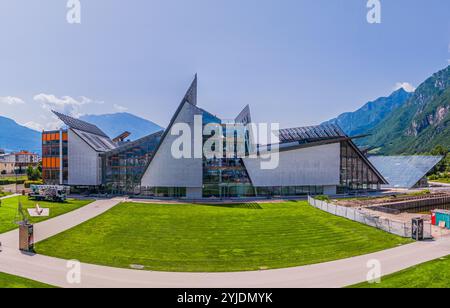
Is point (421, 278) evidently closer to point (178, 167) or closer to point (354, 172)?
point (178, 167)

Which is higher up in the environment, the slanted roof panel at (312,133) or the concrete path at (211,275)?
the slanted roof panel at (312,133)

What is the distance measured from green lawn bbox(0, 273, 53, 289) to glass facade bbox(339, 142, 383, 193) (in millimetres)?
53521

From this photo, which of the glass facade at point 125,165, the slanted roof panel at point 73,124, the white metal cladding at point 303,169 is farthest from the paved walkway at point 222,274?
the slanted roof panel at point 73,124

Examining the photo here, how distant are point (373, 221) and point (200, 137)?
2993 centimetres

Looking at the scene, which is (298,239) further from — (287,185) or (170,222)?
(287,185)

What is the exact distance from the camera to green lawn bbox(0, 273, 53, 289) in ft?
44.5

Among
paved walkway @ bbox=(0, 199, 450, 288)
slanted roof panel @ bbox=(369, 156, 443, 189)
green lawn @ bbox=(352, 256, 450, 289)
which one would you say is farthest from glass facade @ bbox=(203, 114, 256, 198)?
slanted roof panel @ bbox=(369, 156, 443, 189)

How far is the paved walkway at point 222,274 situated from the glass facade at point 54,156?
40111 millimetres

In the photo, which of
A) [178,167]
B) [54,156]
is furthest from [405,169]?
[54,156]

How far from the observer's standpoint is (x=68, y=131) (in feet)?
178

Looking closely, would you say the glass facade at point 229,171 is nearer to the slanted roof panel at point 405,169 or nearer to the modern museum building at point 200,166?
the modern museum building at point 200,166

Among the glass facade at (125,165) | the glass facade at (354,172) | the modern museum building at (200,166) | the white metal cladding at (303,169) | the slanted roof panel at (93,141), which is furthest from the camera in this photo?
the glass facade at (354,172)

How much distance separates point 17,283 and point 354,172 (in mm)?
57510

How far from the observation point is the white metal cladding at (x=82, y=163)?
53.2m
